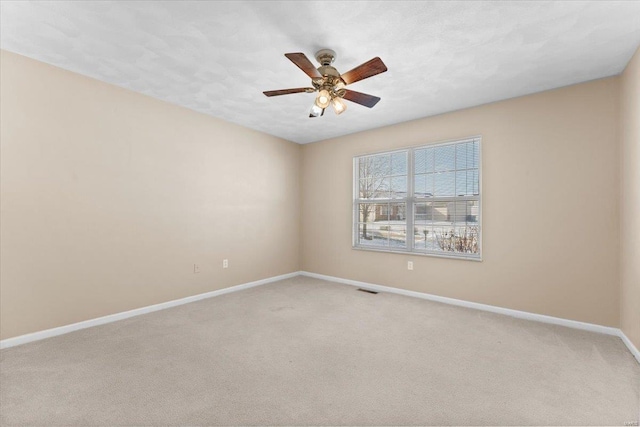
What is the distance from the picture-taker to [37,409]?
173 cm

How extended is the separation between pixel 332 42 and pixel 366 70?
15.5 inches

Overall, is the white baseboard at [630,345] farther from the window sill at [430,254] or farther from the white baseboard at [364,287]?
the window sill at [430,254]

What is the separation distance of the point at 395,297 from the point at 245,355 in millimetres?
2406

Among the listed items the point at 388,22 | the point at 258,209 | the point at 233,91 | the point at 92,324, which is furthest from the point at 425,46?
the point at 92,324

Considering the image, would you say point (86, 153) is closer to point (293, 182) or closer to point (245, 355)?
point (245, 355)

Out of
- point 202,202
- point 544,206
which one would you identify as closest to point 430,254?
point 544,206

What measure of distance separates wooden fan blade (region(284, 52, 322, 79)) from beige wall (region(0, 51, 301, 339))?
7.41 ft

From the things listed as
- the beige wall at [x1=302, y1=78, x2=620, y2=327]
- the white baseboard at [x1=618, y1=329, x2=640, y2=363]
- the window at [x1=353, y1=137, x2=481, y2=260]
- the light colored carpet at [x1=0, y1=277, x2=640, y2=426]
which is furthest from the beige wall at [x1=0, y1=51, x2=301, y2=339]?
the white baseboard at [x1=618, y1=329, x2=640, y2=363]

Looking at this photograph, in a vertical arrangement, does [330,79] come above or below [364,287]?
above

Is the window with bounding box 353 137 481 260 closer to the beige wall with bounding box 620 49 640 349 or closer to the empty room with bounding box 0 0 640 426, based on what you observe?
the empty room with bounding box 0 0 640 426

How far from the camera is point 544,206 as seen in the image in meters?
3.22

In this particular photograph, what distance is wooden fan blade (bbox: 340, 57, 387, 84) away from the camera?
6.91 feet

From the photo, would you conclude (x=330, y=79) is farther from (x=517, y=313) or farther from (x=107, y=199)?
(x=517, y=313)

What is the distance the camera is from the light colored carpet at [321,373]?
1.71 metres
